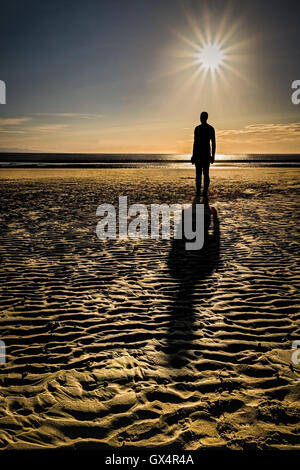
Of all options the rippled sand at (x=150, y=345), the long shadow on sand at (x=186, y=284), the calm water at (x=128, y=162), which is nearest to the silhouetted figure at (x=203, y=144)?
the long shadow on sand at (x=186, y=284)

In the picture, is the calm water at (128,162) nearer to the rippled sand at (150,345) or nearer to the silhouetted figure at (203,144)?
the silhouetted figure at (203,144)

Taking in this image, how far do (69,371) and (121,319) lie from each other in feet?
4.17

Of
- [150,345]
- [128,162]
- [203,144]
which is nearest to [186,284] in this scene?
[150,345]

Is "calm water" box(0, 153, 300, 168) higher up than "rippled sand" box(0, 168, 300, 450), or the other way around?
"calm water" box(0, 153, 300, 168)

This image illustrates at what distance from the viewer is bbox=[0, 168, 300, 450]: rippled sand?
2982 millimetres

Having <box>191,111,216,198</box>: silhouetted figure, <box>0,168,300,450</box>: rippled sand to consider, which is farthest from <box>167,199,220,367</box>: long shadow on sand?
<box>191,111,216,198</box>: silhouetted figure

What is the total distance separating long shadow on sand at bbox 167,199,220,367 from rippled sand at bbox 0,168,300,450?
0.02 m

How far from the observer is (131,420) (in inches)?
121

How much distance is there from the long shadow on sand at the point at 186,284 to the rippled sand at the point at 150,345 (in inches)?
0.9

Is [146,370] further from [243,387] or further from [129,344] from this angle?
[243,387]

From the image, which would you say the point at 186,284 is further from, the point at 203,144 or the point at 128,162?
the point at 128,162

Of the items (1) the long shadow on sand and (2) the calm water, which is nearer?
(1) the long shadow on sand

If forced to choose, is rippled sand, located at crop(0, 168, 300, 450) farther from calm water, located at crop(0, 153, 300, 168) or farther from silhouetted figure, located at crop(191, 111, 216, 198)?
calm water, located at crop(0, 153, 300, 168)

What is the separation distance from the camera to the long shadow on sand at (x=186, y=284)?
418cm
